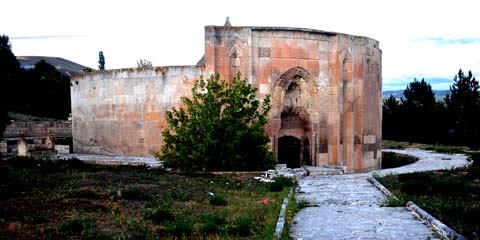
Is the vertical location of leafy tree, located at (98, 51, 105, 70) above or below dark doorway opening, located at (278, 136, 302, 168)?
above

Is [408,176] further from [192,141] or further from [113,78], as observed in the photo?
[113,78]

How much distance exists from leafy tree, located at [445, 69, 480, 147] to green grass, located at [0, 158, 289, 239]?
95.5ft

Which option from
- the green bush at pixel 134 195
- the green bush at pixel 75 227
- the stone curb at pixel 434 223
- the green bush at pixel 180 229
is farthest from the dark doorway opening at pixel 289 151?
the green bush at pixel 75 227

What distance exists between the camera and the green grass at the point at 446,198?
7479mm

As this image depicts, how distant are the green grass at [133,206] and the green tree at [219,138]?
3.22ft

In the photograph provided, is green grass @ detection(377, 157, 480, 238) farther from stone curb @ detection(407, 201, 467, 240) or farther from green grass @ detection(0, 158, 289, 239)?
green grass @ detection(0, 158, 289, 239)

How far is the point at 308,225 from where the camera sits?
7.71m

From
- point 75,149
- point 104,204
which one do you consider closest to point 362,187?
point 104,204

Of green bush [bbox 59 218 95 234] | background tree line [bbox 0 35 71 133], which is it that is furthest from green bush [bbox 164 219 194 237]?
background tree line [bbox 0 35 71 133]

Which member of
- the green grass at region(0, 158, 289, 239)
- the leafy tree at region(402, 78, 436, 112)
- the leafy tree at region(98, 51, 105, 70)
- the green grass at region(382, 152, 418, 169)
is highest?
the leafy tree at region(98, 51, 105, 70)

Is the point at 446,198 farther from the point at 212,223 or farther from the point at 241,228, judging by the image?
the point at 212,223

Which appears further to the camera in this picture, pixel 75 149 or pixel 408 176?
pixel 75 149

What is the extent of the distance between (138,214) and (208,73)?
10478 mm

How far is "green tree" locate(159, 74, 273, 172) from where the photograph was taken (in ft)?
50.4
